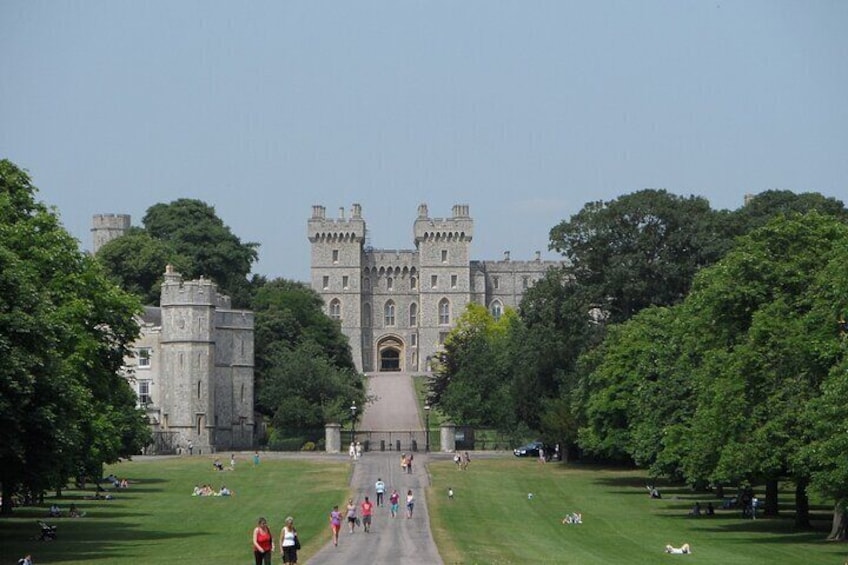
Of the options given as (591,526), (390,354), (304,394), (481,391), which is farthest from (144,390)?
(390,354)

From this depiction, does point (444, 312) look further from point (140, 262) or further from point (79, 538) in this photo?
point (79, 538)

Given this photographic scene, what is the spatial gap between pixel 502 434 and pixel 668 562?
5689 cm

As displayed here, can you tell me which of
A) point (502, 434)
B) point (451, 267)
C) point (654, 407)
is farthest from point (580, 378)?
point (451, 267)

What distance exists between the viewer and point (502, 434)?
9825 centimetres

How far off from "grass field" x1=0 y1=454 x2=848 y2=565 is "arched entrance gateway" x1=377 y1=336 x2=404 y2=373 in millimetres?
89167

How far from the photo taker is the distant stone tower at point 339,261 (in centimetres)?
16750

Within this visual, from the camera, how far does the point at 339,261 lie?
167875mm

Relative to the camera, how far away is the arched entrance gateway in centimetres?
16975

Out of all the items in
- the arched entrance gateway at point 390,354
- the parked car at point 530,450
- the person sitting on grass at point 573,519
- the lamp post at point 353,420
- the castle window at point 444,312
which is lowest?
the person sitting on grass at point 573,519

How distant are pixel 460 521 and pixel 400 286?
118 meters

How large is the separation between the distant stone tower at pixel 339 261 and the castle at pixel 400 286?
0.09 meters

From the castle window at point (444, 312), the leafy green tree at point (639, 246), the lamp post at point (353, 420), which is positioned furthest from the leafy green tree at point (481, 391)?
the castle window at point (444, 312)

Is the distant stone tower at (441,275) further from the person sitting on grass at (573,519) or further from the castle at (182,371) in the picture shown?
the person sitting on grass at (573,519)

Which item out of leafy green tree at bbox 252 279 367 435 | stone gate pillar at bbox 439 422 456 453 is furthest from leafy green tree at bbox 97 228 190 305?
stone gate pillar at bbox 439 422 456 453
